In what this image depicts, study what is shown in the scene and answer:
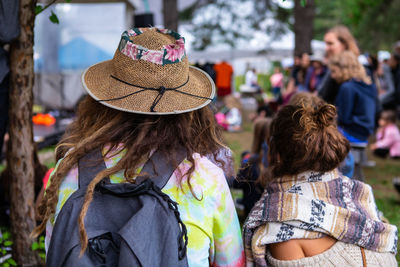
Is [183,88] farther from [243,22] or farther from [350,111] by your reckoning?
[243,22]

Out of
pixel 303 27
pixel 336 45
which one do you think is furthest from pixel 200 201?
pixel 303 27

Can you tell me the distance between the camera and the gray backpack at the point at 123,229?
1.31 m

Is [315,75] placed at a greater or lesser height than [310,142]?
lesser

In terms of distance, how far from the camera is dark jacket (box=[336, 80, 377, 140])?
4.26 metres

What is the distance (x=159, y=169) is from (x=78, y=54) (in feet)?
38.3

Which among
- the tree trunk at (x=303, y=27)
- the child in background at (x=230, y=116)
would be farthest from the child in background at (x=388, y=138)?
the tree trunk at (x=303, y=27)

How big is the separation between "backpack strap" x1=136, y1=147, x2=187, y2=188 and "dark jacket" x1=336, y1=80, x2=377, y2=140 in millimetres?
3132

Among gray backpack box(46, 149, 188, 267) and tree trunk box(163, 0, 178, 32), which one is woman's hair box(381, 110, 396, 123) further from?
gray backpack box(46, 149, 188, 267)

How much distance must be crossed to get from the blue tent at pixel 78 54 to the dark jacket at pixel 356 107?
9.08 metres

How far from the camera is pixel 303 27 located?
38.5ft

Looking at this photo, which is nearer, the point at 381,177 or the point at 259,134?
the point at 259,134

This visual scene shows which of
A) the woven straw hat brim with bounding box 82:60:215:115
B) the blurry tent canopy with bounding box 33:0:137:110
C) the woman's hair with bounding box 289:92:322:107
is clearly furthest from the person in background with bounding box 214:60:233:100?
the woven straw hat brim with bounding box 82:60:215:115

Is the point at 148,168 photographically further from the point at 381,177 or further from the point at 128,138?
the point at 381,177

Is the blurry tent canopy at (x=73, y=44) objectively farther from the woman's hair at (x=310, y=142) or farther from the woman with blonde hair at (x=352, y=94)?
the woman's hair at (x=310, y=142)
